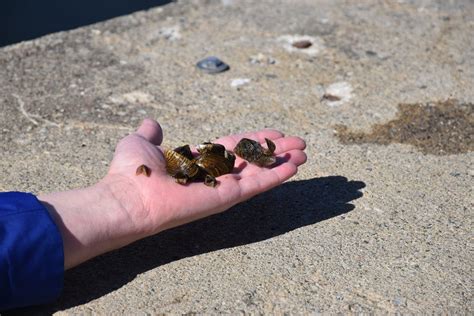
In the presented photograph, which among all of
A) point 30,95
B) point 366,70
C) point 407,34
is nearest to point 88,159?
point 30,95

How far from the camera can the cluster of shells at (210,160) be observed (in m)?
2.31

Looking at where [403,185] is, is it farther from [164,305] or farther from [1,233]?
[1,233]

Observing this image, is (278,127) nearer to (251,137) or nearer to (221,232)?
(251,137)

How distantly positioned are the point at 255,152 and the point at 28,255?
0.80m

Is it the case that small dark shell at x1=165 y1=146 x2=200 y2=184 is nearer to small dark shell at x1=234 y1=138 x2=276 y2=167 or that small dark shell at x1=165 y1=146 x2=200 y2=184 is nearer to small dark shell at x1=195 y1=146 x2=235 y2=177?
small dark shell at x1=195 y1=146 x2=235 y2=177

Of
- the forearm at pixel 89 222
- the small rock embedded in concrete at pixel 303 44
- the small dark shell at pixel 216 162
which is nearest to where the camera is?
the forearm at pixel 89 222

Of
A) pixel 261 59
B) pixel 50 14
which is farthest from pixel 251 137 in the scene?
pixel 50 14

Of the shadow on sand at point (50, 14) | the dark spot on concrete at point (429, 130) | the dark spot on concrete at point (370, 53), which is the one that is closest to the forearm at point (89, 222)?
the dark spot on concrete at point (429, 130)

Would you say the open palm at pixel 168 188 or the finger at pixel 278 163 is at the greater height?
the open palm at pixel 168 188

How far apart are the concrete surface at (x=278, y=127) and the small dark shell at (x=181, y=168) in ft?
0.74

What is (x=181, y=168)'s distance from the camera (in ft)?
7.63

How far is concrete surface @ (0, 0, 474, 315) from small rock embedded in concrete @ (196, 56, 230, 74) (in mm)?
35

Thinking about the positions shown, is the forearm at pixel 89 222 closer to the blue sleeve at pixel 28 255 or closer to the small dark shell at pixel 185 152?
the blue sleeve at pixel 28 255

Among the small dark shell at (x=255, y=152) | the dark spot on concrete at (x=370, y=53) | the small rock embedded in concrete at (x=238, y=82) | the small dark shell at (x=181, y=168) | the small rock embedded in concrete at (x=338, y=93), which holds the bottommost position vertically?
the dark spot on concrete at (x=370, y=53)
